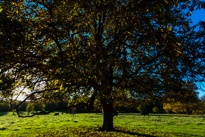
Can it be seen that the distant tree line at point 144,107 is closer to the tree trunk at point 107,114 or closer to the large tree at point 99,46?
the tree trunk at point 107,114

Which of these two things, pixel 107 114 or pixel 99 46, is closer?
pixel 99 46

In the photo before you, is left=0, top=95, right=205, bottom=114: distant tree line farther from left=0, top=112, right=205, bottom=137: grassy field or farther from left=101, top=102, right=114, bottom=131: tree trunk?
left=0, top=112, right=205, bottom=137: grassy field

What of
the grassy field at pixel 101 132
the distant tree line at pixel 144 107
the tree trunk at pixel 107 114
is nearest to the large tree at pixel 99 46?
the distant tree line at pixel 144 107

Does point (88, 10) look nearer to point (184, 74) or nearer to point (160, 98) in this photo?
point (184, 74)

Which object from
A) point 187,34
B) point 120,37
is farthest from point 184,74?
point 120,37

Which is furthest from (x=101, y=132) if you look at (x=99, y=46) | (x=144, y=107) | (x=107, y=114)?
(x=144, y=107)

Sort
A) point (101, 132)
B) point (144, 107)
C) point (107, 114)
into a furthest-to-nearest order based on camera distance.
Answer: point (144, 107)
point (107, 114)
point (101, 132)

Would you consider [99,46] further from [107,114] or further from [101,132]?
[101,132]

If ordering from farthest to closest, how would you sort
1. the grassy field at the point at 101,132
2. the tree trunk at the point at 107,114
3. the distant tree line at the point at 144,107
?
1. the tree trunk at the point at 107,114
2. the grassy field at the point at 101,132
3. the distant tree line at the point at 144,107

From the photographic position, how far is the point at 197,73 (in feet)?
32.1

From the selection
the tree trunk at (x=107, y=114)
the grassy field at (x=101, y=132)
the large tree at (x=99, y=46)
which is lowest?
the grassy field at (x=101, y=132)

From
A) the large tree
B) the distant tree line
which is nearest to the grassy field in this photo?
the distant tree line

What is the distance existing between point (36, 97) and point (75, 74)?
7.03 metres

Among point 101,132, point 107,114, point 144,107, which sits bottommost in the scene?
point 144,107
